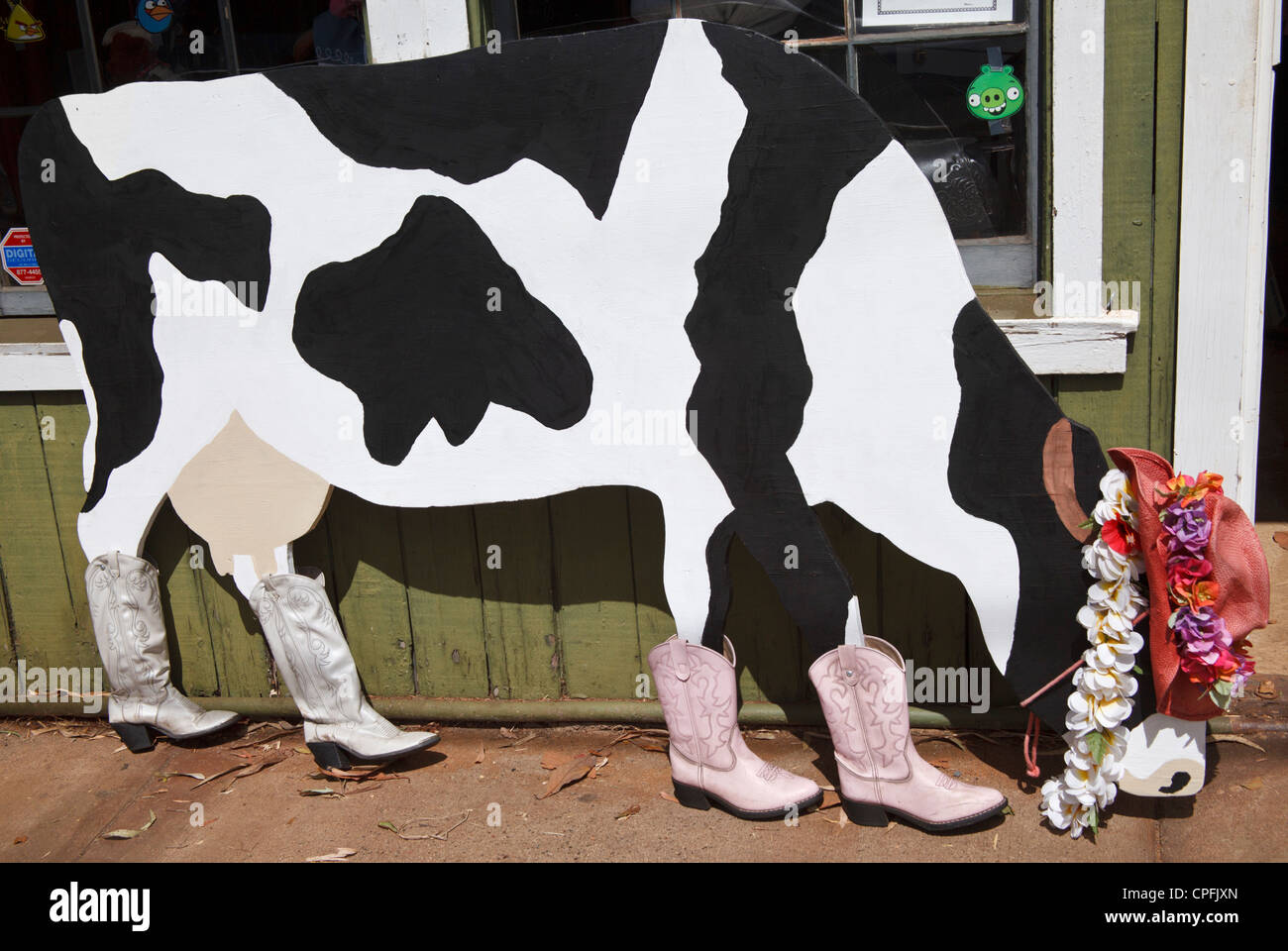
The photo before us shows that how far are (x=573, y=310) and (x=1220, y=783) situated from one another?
2.05 metres

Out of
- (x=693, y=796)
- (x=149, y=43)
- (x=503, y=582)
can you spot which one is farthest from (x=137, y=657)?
(x=149, y=43)

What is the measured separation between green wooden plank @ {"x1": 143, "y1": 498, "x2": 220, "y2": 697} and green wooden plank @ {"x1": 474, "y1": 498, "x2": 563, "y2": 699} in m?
0.91

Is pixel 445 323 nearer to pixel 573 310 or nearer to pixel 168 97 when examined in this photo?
pixel 573 310

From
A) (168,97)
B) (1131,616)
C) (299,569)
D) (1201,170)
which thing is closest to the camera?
(1131,616)

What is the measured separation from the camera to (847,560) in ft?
9.97

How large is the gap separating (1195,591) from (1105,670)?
27cm

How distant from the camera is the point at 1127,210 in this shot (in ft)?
9.00

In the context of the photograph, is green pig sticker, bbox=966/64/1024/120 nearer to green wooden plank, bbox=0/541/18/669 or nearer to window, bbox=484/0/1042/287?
window, bbox=484/0/1042/287

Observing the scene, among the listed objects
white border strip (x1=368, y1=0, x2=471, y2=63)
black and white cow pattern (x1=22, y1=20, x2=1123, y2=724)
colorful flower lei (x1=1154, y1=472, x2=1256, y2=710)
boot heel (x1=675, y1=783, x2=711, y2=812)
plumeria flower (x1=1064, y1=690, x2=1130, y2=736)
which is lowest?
boot heel (x1=675, y1=783, x2=711, y2=812)

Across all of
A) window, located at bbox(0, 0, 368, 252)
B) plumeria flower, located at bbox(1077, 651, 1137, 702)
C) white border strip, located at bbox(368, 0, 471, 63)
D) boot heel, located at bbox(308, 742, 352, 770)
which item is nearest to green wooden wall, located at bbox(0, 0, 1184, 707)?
boot heel, located at bbox(308, 742, 352, 770)

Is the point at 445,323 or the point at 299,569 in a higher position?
the point at 445,323

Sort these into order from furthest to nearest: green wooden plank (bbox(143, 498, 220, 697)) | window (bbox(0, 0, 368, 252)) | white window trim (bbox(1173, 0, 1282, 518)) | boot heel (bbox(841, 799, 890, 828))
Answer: green wooden plank (bbox(143, 498, 220, 697)), window (bbox(0, 0, 368, 252)), boot heel (bbox(841, 799, 890, 828)), white window trim (bbox(1173, 0, 1282, 518))

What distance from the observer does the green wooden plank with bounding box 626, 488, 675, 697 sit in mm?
3105

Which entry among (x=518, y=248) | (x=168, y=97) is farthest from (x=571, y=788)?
(x=168, y=97)
